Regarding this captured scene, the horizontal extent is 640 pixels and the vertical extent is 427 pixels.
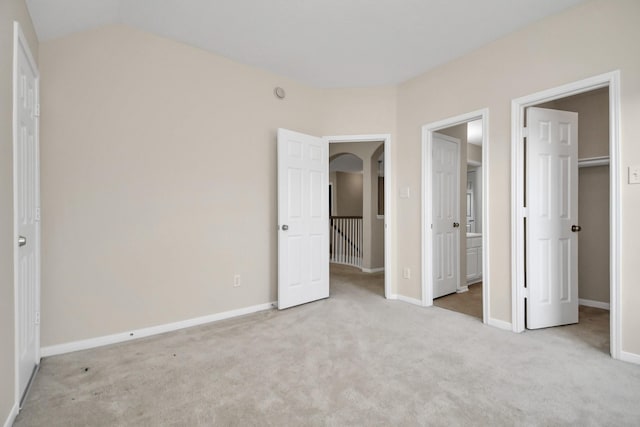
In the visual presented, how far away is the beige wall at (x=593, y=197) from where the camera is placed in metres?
3.45

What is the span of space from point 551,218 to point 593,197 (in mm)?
1157

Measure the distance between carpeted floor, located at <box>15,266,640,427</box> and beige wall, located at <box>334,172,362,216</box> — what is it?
7.76m

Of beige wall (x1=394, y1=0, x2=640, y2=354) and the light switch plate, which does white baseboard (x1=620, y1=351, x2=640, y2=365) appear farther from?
the light switch plate

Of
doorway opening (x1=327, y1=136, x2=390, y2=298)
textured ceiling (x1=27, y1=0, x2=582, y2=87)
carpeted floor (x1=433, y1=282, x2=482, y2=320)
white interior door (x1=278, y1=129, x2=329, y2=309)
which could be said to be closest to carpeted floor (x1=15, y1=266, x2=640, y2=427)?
carpeted floor (x1=433, y1=282, x2=482, y2=320)

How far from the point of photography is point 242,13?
98.4 inches

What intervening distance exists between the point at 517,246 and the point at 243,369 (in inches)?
96.8

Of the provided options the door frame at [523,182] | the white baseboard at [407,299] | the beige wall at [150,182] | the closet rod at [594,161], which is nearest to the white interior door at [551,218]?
the door frame at [523,182]

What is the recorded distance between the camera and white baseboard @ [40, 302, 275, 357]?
7.75ft

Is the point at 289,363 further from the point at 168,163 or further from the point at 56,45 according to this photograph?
the point at 56,45

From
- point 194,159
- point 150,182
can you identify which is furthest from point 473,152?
point 150,182

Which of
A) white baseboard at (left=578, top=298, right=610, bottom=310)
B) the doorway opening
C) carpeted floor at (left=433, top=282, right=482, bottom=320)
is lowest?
carpeted floor at (left=433, top=282, right=482, bottom=320)

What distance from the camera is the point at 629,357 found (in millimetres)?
2154

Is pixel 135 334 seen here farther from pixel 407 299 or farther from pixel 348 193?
pixel 348 193

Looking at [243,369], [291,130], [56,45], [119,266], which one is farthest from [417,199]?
[56,45]
